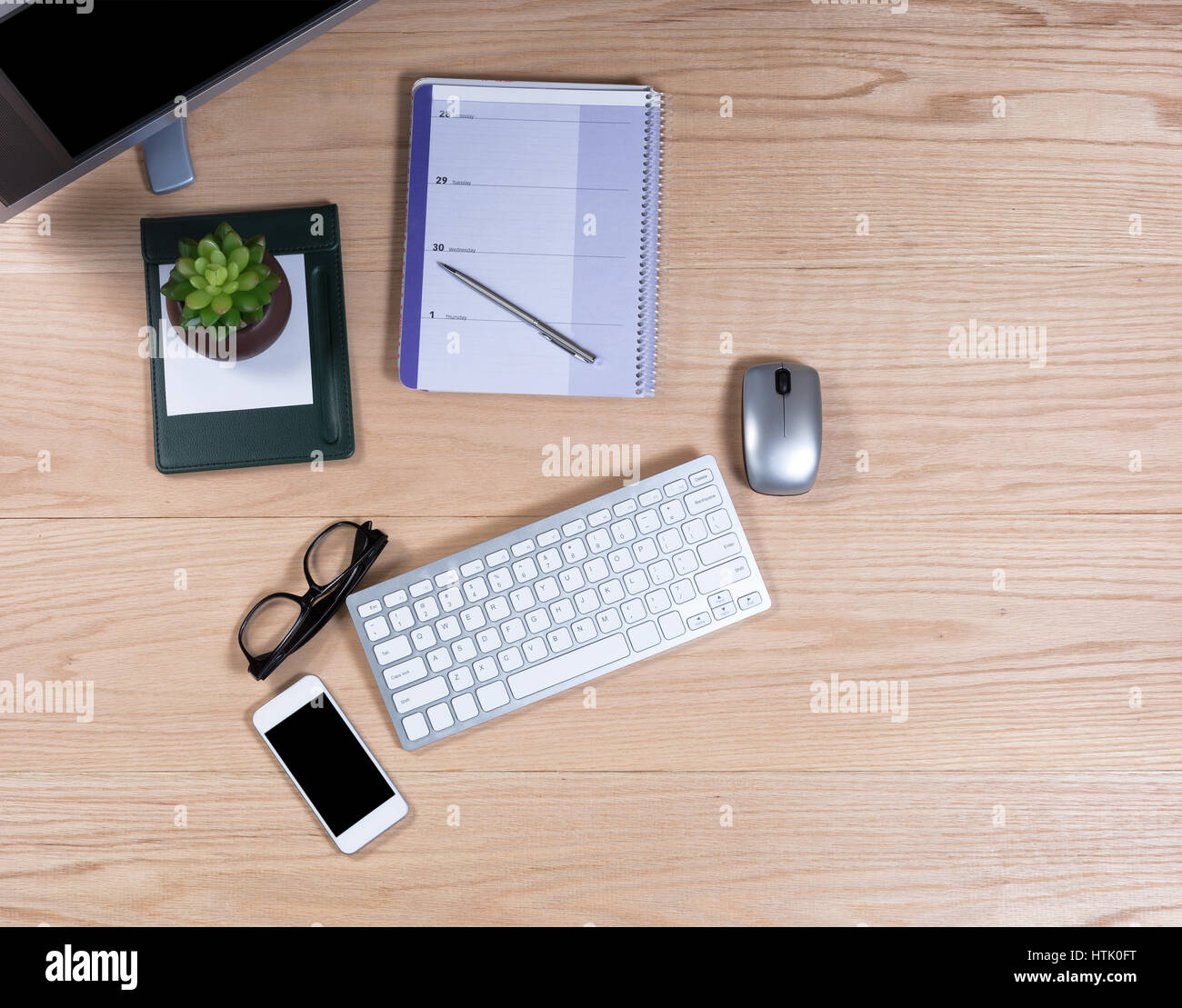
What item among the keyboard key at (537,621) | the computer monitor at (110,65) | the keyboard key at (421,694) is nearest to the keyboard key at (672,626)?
the keyboard key at (537,621)

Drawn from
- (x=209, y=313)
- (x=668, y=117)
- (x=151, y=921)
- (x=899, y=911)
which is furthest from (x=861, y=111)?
(x=151, y=921)

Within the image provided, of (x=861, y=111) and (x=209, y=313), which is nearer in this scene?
(x=209, y=313)

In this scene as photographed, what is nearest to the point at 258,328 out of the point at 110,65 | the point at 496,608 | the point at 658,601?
the point at 110,65

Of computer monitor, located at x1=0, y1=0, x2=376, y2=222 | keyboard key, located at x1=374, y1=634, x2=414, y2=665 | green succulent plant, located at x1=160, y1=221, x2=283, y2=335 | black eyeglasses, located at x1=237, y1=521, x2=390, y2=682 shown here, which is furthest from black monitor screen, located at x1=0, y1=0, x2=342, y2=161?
keyboard key, located at x1=374, y1=634, x2=414, y2=665

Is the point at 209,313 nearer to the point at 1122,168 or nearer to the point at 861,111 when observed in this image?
the point at 861,111

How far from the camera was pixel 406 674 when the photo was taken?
2.47ft

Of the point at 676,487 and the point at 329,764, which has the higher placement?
the point at 676,487

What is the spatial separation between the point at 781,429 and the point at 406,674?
41cm

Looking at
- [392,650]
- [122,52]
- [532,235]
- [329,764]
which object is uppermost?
[122,52]

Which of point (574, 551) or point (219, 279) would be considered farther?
point (574, 551)

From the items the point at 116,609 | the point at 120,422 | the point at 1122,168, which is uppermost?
the point at 1122,168

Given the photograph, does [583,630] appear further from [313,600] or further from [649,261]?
[649,261]

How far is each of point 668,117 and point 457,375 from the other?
1.07ft

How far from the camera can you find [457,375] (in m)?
0.77
